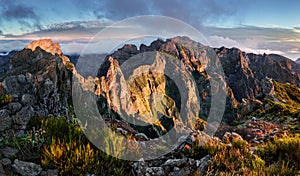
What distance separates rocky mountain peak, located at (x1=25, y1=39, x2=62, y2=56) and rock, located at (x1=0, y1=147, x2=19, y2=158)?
540 ft

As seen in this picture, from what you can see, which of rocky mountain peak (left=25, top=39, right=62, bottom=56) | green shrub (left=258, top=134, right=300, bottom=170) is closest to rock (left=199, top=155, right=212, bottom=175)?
green shrub (left=258, top=134, right=300, bottom=170)

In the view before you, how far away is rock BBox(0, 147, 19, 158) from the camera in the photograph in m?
6.72

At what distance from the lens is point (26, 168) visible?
6242 millimetres

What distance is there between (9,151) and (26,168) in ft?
3.41

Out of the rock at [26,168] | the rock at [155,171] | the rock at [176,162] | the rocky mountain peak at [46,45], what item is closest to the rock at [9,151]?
the rock at [26,168]

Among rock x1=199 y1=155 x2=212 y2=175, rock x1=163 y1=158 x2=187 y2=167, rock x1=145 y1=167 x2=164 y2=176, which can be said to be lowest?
rock x1=145 y1=167 x2=164 y2=176

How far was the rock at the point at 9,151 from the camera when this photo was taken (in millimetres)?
6723

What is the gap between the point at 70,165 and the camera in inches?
249

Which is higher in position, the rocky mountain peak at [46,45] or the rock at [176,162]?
the rocky mountain peak at [46,45]

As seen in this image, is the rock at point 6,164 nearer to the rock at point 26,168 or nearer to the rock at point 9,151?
the rock at point 26,168

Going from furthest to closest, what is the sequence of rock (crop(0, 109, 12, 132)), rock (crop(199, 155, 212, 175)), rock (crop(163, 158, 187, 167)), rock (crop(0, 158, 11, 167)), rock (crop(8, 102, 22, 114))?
rock (crop(8, 102, 22, 114)) → rock (crop(0, 109, 12, 132)) → rock (crop(163, 158, 187, 167)) → rock (crop(199, 155, 212, 175)) → rock (crop(0, 158, 11, 167))

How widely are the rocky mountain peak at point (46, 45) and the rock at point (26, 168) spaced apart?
166 meters

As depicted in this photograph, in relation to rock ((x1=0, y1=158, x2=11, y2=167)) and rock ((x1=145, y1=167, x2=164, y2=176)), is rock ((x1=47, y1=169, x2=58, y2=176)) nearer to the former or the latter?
rock ((x1=0, y1=158, x2=11, y2=167))

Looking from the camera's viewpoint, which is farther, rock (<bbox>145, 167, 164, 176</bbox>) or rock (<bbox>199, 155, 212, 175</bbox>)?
rock (<bbox>145, 167, 164, 176</bbox>)
